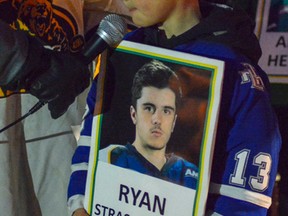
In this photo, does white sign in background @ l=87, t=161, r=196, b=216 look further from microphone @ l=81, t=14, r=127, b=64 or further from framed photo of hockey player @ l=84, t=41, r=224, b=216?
microphone @ l=81, t=14, r=127, b=64

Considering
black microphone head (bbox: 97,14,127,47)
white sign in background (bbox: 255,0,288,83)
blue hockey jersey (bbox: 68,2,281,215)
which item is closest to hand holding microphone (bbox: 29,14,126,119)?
black microphone head (bbox: 97,14,127,47)

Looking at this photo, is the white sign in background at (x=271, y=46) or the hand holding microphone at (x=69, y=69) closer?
the hand holding microphone at (x=69, y=69)

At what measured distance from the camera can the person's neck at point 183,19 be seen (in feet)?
3.43

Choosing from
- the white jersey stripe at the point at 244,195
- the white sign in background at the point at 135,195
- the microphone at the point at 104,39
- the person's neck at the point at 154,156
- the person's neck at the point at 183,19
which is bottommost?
the white sign in background at the point at 135,195

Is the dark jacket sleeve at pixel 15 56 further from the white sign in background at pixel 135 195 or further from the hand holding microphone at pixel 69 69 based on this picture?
the white sign in background at pixel 135 195

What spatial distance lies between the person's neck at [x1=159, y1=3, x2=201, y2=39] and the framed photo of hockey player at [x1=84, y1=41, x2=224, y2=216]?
0.06 metres

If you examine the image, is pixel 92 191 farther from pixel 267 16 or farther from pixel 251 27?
pixel 267 16

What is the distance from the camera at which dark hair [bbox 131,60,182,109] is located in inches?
39.5

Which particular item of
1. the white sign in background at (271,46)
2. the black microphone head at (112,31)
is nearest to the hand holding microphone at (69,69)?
the black microphone head at (112,31)

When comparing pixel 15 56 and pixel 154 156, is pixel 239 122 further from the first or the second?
pixel 15 56

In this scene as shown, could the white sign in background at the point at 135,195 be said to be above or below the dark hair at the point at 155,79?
below

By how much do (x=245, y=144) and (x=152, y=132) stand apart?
0.50 ft

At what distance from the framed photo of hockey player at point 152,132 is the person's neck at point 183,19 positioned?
2.5 inches

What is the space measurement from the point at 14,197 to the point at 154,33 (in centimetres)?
56
